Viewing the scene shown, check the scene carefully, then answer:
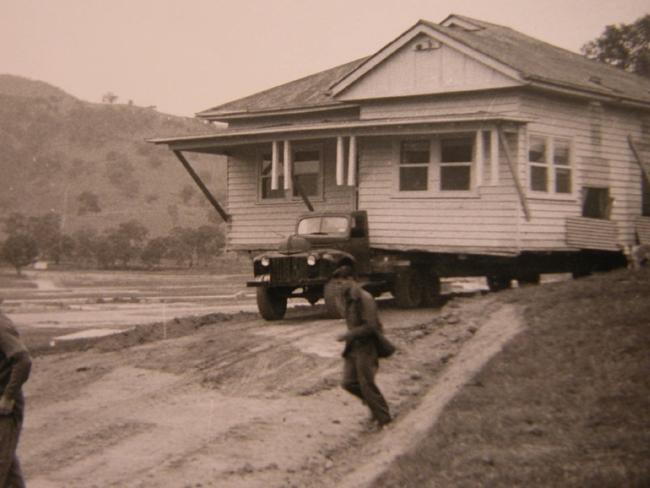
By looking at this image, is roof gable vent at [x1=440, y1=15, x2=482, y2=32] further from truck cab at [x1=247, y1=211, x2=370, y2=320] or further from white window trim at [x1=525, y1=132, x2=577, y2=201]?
truck cab at [x1=247, y1=211, x2=370, y2=320]

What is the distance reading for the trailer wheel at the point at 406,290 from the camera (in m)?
18.9

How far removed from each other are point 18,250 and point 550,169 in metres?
33.2

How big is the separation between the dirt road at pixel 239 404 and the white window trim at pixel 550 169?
346cm

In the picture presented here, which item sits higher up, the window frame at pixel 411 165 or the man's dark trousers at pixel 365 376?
the window frame at pixel 411 165

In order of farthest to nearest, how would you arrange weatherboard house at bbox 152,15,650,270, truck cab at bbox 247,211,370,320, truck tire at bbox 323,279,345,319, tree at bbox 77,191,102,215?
tree at bbox 77,191,102,215 → weatherboard house at bbox 152,15,650,270 → truck cab at bbox 247,211,370,320 → truck tire at bbox 323,279,345,319

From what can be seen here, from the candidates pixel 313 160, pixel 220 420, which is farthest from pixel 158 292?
pixel 220 420

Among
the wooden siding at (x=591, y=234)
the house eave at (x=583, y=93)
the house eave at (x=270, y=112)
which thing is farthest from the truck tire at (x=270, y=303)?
the house eave at (x=583, y=93)

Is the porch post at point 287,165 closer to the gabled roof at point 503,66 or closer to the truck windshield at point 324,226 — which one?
the gabled roof at point 503,66

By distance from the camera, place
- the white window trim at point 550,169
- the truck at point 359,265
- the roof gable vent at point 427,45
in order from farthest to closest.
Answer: the roof gable vent at point 427,45, the white window trim at point 550,169, the truck at point 359,265

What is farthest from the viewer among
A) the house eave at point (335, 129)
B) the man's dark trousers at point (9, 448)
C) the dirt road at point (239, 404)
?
the house eave at point (335, 129)

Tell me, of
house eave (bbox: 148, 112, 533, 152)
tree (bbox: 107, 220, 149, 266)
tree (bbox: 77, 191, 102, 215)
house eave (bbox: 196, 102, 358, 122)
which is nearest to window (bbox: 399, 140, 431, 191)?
house eave (bbox: 148, 112, 533, 152)

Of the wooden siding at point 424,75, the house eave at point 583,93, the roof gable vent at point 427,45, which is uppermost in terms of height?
the roof gable vent at point 427,45

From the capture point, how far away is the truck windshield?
18266 mm

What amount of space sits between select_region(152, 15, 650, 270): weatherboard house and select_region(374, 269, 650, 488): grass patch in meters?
6.53
